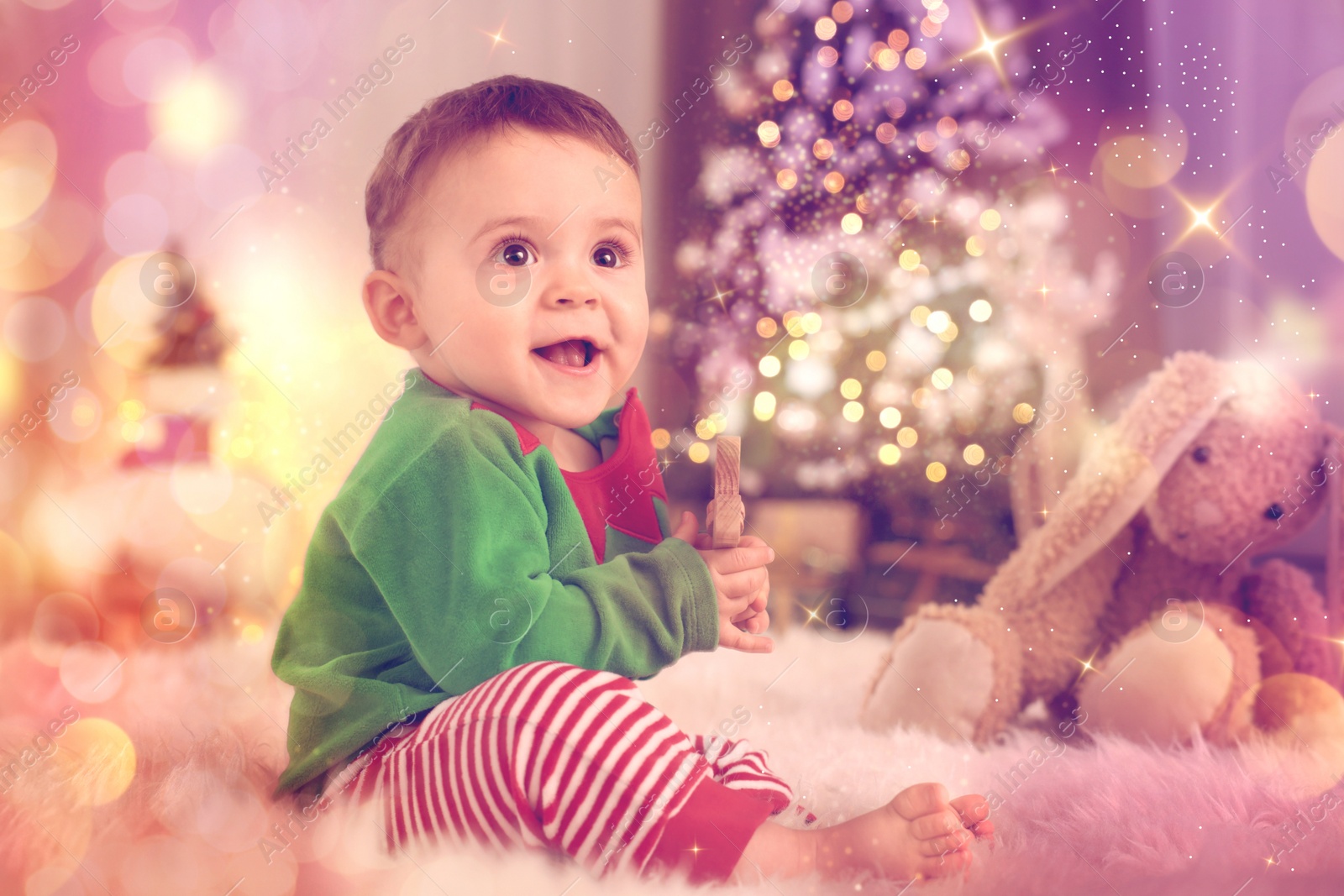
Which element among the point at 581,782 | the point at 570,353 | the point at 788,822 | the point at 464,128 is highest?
Answer: the point at 464,128

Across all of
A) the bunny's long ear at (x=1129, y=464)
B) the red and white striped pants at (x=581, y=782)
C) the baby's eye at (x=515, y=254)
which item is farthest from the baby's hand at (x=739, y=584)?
the bunny's long ear at (x=1129, y=464)

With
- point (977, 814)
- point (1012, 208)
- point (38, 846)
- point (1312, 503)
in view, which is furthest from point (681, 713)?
point (1012, 208)

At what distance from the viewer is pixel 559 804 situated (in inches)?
21.2

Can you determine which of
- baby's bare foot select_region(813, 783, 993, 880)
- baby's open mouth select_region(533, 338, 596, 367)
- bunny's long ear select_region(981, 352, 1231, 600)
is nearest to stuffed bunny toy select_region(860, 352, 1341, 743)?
bunny's long ear select_region(981, 352, 1231, 600)

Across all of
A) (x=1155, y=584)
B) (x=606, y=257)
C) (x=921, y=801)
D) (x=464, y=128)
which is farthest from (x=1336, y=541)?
(x=464, y=128)

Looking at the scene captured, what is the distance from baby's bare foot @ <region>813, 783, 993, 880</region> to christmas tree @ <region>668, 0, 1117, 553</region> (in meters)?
0.60

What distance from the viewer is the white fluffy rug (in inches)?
22.5

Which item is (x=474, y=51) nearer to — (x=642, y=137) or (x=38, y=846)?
(x=642, y=137)

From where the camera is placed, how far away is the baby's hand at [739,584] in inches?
26.5

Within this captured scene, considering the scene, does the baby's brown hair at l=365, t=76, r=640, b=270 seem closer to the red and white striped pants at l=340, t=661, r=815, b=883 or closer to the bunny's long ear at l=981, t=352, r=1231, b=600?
the red and white striped pants at l=340, t=661, r=815, b=883

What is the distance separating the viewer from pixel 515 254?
2.10ft

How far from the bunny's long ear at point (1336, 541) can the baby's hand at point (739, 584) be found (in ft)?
2.01

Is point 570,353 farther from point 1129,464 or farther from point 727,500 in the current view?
point 1129,464

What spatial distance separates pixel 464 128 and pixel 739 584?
0.40 meters
